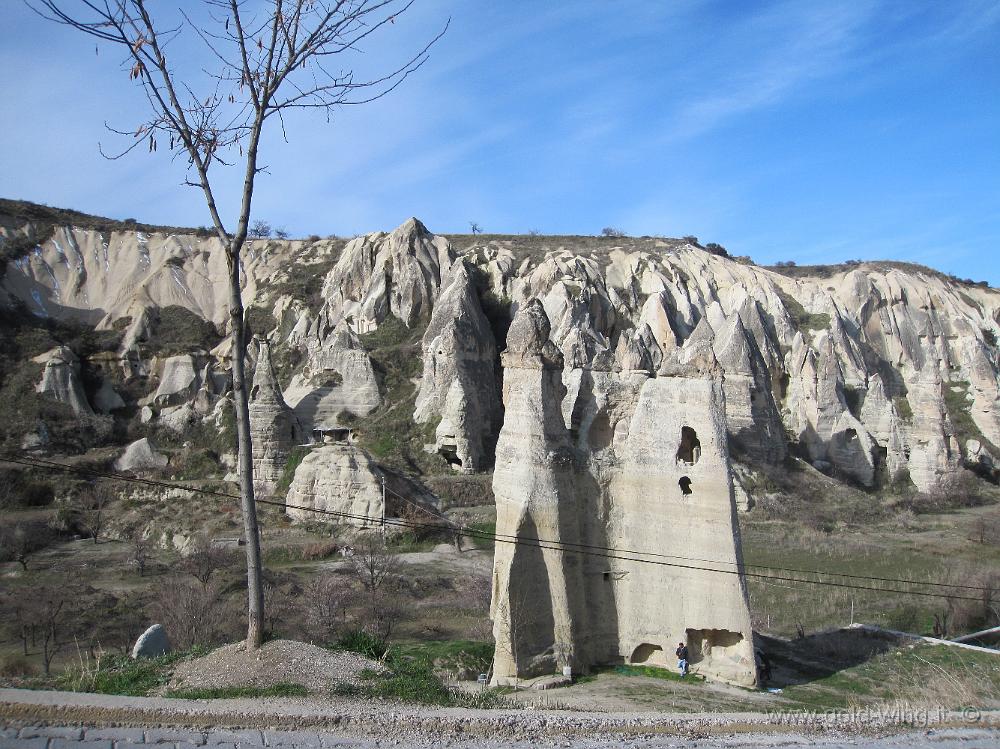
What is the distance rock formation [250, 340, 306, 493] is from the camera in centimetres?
2722

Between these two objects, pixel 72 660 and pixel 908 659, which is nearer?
pixel 72 660

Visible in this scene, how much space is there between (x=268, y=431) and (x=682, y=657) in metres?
19.2

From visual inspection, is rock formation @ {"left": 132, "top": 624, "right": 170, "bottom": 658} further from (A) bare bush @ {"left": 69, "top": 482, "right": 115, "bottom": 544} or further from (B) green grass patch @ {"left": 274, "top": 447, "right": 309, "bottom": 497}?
(B) green grass patch @ {"left": 274, "top": 447, "right": 309, "bottom": 497}

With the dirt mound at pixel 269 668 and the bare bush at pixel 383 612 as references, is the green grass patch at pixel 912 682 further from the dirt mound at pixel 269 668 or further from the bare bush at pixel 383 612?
the bare bush at pixel 383 612

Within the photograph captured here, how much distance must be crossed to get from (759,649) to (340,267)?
3501 centimetres

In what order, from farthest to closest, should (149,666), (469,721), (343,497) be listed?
1. (343,497)
2. (149,666)
3. (469,721)

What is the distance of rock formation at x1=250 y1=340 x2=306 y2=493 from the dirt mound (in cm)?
1898

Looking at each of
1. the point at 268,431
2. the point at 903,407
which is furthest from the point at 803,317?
the point at 268,431

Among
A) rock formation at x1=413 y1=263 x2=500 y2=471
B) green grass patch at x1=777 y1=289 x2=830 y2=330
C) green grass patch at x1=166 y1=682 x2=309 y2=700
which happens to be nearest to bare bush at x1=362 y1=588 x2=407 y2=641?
green grass patch at x1=166 y1=682 x2=309 y2=700

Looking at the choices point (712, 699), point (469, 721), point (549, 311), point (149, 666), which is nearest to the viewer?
point (469, 721)

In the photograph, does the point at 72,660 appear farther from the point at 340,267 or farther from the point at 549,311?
the point at 340,267

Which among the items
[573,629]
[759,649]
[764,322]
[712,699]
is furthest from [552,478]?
[764,322]

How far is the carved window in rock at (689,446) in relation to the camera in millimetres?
12875

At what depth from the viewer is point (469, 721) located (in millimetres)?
7145
